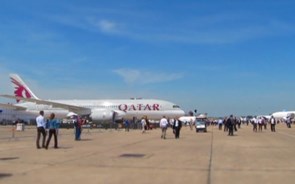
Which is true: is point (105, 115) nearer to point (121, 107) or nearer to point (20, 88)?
point (121, 107)

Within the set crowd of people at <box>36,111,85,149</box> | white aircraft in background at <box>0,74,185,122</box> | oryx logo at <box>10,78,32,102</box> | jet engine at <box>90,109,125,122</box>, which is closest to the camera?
crowd of people at <box>36,111,85,149</box>

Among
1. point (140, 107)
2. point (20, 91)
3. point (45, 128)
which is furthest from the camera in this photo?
point (20, 91)

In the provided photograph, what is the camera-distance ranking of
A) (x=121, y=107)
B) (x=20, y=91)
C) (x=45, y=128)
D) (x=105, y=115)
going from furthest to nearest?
(x=20, y=91) < (x=121, y=107) < (x=105, y=115) < (x=45, y=128)

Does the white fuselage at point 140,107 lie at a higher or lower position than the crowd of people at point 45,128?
higher

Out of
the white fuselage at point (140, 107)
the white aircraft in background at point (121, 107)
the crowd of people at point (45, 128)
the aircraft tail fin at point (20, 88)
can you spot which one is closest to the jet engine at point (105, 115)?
the white aircraft in background at point (121, 107)

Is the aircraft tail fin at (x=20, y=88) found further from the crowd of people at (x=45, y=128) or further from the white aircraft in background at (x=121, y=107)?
the crowd of people at (x=45, y=128)

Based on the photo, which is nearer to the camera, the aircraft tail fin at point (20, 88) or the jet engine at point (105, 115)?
the jet engine at point (105, 115)

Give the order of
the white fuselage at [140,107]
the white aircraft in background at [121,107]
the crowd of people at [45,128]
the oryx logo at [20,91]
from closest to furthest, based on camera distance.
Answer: the crowd of people at [45,128] < the white aircraft in background at [121,107] < the white fuselage at [140,107] < the oryx logo at [20,91]

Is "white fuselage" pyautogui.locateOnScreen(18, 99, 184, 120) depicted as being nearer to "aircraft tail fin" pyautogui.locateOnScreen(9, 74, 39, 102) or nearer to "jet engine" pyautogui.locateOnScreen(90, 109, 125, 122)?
"jet engine" pyautogui.locateOnScreen(90, 109, 125, 122)

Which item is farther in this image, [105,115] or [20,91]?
[20,91]

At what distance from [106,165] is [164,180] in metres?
3.19

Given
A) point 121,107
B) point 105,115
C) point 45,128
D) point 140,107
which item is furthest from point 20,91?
point 45,128

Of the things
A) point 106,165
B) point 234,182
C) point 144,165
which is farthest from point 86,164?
point 234,182

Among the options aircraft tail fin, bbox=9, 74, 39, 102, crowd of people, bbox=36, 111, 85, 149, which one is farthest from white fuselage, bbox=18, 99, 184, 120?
crowd of people, bbox=36, 111, 85, 149
